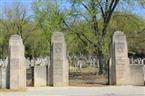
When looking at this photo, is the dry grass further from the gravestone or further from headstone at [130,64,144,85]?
headstone at [130,64,144,85]

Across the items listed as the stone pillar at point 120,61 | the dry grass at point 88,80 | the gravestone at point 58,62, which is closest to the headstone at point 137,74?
the stone pillar at point 120,61

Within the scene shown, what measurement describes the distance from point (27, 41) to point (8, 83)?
2004 inches

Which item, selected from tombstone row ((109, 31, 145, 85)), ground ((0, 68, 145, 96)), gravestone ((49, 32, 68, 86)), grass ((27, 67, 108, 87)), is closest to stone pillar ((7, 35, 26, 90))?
ground ((0, 68, 145, 96))

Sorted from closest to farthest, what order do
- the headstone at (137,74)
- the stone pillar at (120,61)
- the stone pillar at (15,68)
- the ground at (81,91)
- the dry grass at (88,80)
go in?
the ground at (81,91) → the stone pillar at (15,68) → the stone pillar at (120,61) → the headstone at (137,74) → the dry grass at (88,80)

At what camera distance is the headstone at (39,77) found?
29.2 m

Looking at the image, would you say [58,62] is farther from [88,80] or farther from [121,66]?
[88,80]

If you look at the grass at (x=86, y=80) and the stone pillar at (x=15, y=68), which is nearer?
the stone pillar at (x=15, y=68)

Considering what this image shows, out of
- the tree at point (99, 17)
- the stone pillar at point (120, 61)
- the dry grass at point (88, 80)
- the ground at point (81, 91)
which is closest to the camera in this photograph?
the ground at point (81, 91)

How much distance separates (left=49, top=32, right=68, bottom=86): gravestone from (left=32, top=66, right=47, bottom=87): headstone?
1.63ft

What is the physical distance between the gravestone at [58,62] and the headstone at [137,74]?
429 cm

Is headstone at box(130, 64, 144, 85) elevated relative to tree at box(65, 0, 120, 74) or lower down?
lower down

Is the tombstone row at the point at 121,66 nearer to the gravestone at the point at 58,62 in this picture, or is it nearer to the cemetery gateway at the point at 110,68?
A: the cemetery gateway at the point at 110,68

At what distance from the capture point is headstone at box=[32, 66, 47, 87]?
2925 cm

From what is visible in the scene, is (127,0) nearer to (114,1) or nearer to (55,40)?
(114,1)
